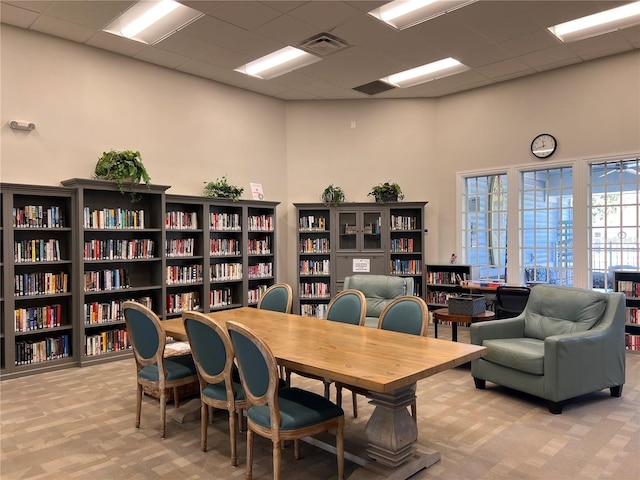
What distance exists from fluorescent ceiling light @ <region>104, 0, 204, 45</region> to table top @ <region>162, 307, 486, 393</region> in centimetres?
343

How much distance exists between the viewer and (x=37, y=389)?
459cm

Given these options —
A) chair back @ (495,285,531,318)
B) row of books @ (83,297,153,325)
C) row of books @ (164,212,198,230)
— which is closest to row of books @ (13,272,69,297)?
row of books @ (83,297,153,325)

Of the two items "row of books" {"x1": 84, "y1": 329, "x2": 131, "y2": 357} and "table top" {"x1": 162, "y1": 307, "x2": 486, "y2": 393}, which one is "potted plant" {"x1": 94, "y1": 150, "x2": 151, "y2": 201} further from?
"table top" {"x1": 162, "y1": 307, "x2": 486, "y2": 393}

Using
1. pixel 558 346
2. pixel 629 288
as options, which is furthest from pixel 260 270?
pixel 629 288

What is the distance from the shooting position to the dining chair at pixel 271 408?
8.29 feet

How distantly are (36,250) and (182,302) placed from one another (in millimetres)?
1913

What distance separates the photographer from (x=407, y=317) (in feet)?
11.9

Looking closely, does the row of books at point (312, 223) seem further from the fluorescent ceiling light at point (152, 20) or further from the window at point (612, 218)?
the window at point (612, 218)

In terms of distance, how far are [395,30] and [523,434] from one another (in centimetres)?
446

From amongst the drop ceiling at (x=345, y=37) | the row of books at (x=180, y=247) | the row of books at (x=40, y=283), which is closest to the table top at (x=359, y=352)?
the row of books at (x=40, y=283)

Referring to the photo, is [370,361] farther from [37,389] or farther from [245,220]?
[245,220]

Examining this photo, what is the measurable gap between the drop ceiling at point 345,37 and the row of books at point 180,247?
247 cm

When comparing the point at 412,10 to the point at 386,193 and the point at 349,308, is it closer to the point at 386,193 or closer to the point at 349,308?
the point at 386,193

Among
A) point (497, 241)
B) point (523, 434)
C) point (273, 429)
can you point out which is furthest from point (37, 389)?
point (497, 241)
